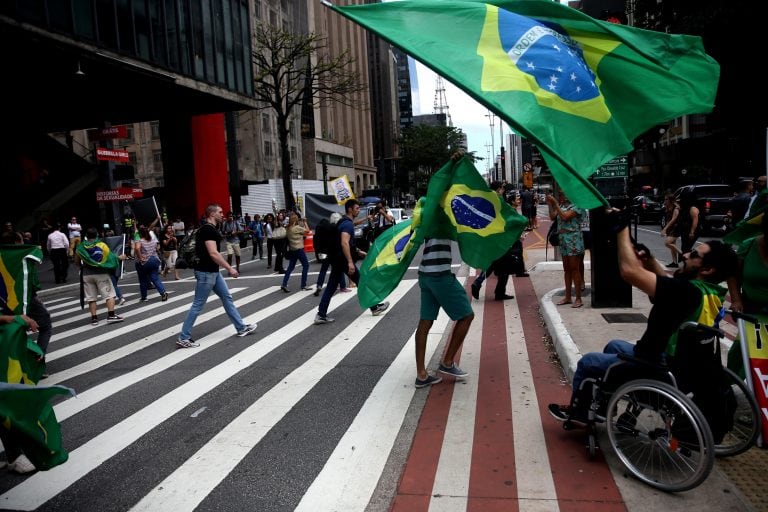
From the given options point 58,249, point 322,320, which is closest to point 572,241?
point 322,320

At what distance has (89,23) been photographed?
2155cm

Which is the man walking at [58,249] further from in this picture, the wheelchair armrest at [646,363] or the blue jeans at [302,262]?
the wheelchair armrest at [646,363]

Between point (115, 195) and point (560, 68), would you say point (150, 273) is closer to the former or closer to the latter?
point (115, 195)

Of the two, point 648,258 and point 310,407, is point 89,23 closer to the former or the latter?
point 310,407

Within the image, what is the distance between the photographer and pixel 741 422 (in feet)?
12.7

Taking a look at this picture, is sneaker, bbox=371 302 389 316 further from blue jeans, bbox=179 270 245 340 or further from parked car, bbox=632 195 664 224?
parked car, bbox=632 195 664 224

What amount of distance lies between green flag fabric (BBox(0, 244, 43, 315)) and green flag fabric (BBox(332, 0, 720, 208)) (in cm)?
373

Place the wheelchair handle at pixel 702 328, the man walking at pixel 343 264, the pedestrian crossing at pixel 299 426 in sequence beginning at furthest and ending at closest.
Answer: the man walking at pixel 343 264
the pedestrian crossing at pixel 299 426
the wheelchair handle at pixel 702 328

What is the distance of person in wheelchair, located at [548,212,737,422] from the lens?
3.49 meters

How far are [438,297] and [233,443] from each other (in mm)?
2245

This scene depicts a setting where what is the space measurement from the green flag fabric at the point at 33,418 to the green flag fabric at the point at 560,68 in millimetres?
3200

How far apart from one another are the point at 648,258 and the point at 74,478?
4285 millimetres

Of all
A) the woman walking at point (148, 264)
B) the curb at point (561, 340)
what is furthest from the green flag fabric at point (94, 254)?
the curb at point (561, 340)

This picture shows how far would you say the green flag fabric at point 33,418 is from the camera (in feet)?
10.3
